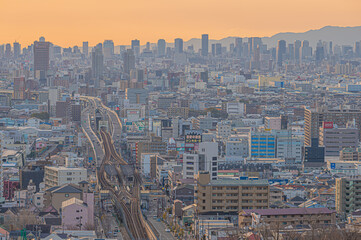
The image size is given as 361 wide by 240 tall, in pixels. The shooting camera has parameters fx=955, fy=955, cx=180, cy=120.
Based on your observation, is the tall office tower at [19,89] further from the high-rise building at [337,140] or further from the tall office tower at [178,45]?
the tall office tower at [178,45]

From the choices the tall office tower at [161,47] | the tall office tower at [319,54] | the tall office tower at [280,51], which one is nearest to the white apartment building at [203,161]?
the tall office tower at [319,54]

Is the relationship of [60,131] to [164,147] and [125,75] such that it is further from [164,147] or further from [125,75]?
[125,75]

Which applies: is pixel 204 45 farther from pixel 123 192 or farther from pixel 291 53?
pixel 123 192

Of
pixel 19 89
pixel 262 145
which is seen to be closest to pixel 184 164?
pixel 262 145

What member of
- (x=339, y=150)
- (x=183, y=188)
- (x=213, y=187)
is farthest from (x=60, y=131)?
(x=213, y=187)

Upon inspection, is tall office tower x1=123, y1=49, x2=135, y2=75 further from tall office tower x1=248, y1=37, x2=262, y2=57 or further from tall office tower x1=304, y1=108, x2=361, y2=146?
tall office tower x1=304, y1=108, x2=361, y2=146
